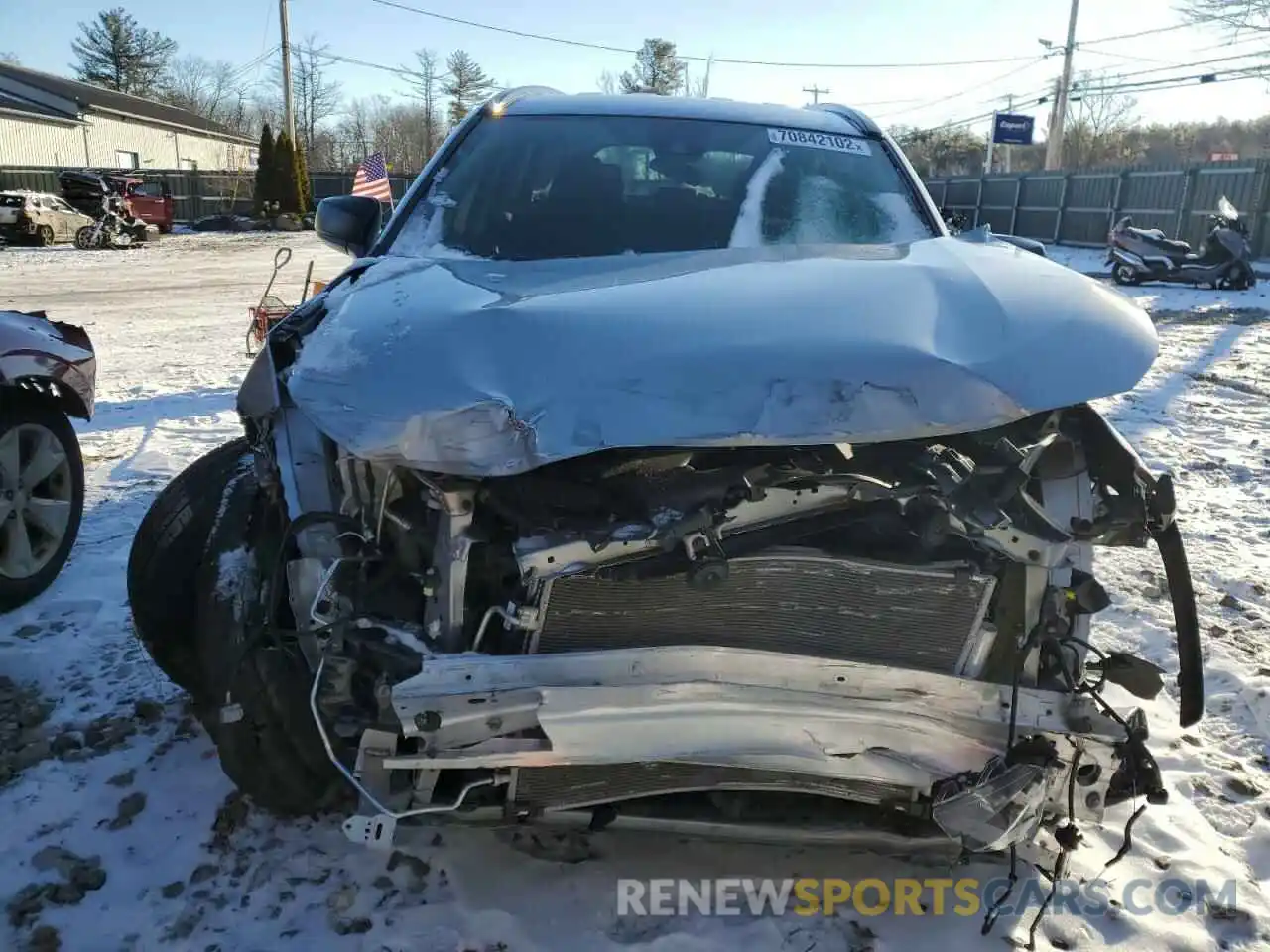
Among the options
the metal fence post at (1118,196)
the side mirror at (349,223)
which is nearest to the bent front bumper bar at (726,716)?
the side mirror at (349,223)

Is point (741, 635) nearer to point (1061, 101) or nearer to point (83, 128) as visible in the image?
point (83, 128)

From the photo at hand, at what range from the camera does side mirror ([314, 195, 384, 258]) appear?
129 inches

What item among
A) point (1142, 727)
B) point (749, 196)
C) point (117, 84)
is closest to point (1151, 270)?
point (749, 196)

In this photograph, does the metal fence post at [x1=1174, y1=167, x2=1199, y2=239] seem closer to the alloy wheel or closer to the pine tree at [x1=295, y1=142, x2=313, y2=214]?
the alloy wheel

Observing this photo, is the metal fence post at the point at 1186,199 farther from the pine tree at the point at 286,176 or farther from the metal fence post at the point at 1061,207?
the pine tree at the point at 286,176

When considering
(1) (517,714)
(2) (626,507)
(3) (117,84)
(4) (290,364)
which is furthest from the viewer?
(3) (117,84)

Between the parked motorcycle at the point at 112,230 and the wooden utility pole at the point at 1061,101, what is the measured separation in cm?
3678

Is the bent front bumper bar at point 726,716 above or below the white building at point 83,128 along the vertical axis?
below

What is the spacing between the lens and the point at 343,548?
6.52 ft

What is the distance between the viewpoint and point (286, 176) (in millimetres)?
31828

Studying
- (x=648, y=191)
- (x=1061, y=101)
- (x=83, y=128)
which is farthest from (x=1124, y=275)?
(x=83, y=128)

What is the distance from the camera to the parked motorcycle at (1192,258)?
14328 millimetres

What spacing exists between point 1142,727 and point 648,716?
1.10 meters

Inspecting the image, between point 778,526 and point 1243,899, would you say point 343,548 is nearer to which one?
point 778,526
